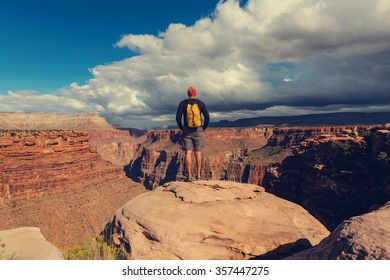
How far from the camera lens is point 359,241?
5336 millimetres

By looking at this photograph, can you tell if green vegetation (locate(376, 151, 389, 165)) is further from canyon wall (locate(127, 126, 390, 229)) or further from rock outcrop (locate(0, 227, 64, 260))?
rock outcrop (locate(0, 227, 64, 260))

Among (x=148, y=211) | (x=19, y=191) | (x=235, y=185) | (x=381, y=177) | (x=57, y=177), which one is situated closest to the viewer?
(x=148, y=211)

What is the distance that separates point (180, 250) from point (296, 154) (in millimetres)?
55300

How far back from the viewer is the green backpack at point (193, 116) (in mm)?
11197

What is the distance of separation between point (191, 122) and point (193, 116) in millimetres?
257

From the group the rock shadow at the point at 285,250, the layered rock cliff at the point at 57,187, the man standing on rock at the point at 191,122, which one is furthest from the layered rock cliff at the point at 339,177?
the layered rock cliff at the point at 57,187

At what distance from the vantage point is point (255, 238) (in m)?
8.45

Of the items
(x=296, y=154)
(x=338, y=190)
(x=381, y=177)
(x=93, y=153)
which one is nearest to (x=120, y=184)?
(x=93, y=153)

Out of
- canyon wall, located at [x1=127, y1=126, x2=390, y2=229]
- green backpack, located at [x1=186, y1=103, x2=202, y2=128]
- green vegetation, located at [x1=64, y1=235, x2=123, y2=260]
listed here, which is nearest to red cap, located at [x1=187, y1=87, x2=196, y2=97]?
green backpack, located at [x1=186, y1=103, x2=202, y2=128]

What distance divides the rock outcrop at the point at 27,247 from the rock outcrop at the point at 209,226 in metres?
1.87

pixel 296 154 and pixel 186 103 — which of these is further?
pixel 296 154

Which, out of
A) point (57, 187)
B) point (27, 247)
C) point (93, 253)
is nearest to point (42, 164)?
point (57, 187)

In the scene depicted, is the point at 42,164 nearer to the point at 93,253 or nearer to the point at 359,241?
the point at 93,253

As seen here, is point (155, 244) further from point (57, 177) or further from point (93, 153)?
point (93, 153)
